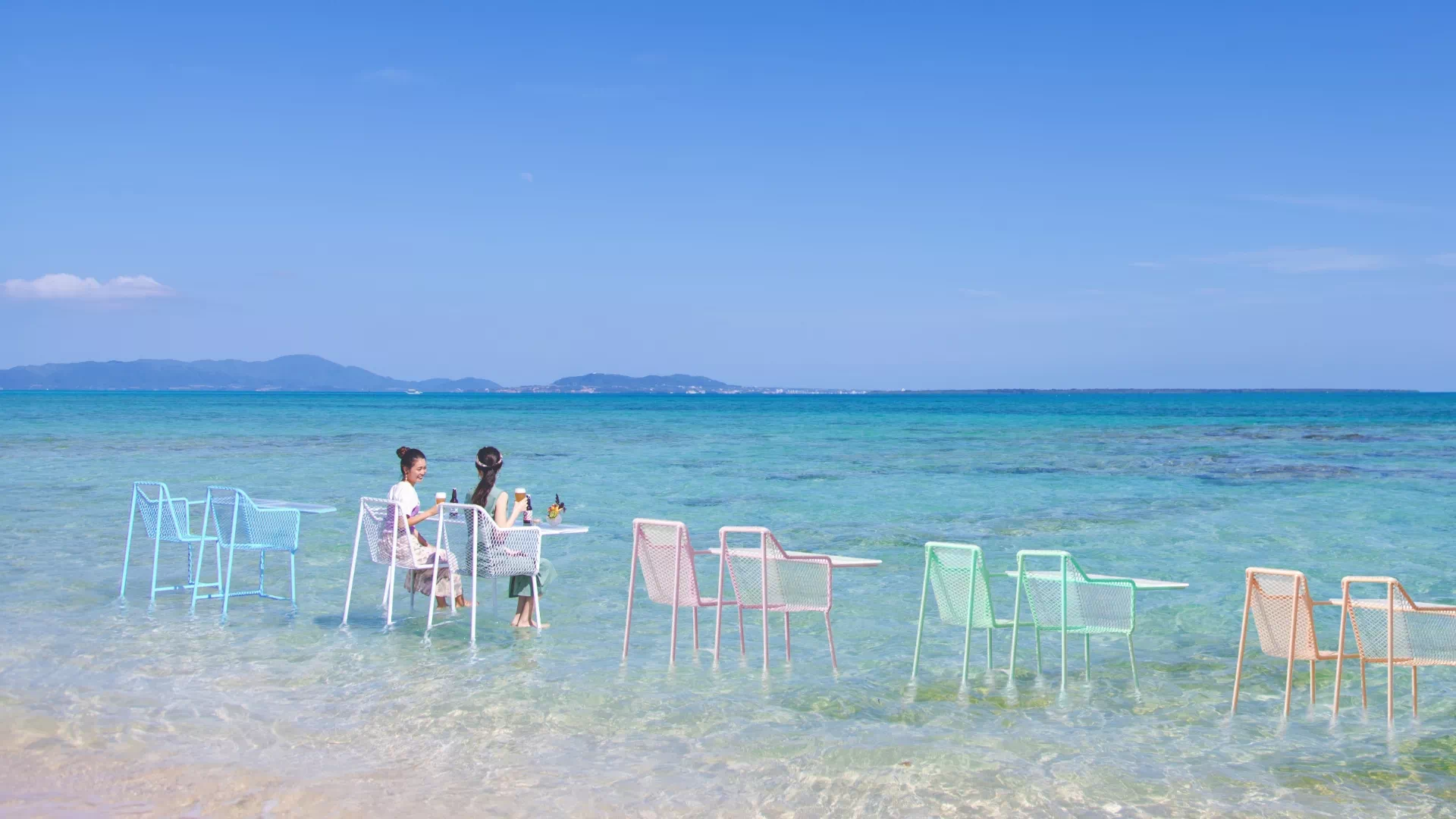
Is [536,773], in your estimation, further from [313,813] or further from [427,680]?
[427,680]

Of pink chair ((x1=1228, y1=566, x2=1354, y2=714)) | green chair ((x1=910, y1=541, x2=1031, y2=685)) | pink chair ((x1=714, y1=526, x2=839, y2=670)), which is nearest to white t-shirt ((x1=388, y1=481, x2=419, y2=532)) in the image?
pink chair ((x1=714, y1=526, x2=839, y2=670))

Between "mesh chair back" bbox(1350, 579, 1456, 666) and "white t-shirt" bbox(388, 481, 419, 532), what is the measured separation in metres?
6.22

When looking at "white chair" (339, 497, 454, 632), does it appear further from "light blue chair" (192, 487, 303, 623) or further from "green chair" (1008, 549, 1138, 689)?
"green chair" (1008, 549, 1138, 689)

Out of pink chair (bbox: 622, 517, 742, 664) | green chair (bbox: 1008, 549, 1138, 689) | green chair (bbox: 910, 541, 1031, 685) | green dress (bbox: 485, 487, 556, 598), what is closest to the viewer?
green chair (bbox: 1008, 549, 1138, 689)

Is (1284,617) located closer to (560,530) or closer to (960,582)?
(960,582)

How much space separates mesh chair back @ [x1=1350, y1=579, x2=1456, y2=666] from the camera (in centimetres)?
646

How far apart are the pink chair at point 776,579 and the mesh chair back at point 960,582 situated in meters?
0.68

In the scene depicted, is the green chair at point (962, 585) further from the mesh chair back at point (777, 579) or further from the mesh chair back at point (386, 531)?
the mesh chair back at point (386, 531)

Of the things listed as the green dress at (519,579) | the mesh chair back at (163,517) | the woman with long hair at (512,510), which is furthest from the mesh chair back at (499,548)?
the mesh chair back at (163,517)

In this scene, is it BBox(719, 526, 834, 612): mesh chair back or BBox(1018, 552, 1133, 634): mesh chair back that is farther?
BBox(719, 526, 834, 612): mesh chair back

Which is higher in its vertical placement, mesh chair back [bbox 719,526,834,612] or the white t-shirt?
the white t-shirt

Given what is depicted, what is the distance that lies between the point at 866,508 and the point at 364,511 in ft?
39.8

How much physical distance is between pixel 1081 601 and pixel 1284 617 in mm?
1115

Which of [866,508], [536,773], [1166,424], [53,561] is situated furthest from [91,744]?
[1166,424]
